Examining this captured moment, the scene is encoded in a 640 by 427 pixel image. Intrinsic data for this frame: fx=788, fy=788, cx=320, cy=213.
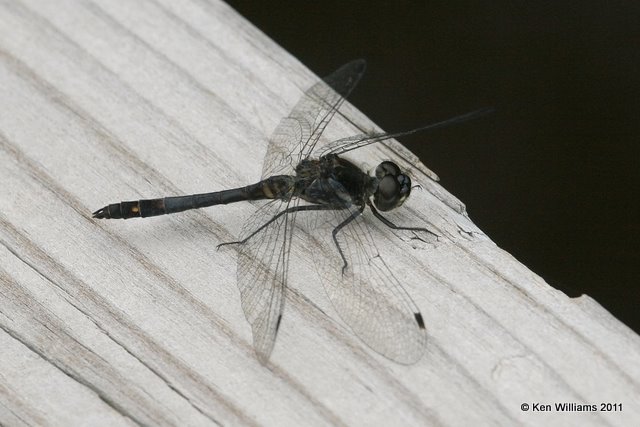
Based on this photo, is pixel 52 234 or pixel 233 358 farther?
pixel 52 234

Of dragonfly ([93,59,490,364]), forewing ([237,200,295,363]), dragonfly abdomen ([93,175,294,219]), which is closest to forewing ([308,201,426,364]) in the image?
dragonfly ([93,59,490,364])

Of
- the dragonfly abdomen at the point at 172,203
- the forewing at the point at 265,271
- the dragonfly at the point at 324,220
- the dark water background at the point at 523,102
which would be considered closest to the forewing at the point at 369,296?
the dragonfly at the point at 324,220

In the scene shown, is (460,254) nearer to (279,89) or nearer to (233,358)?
(233,358)

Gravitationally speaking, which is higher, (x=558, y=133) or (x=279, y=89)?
(x=558, y=133)

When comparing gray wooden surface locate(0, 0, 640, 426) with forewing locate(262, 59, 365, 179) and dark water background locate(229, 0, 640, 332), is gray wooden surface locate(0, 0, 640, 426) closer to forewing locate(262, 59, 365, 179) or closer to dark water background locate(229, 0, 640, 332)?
forewing locate(262, 59, 365, 179)

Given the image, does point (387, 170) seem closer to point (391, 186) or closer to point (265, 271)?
point (391, 186)

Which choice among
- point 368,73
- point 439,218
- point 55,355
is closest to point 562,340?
point 439,218
